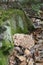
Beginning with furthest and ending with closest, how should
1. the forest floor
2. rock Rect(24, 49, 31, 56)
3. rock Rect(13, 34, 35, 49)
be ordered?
rock Rect(13, 34, 35, 49), rock Rect(24, 49, 31, 56), the forest floor

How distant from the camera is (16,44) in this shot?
18.0 feet

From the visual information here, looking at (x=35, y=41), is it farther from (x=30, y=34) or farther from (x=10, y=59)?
(x=10, y=59)

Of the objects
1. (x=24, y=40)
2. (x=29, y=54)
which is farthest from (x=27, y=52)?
(x=24, y=40)

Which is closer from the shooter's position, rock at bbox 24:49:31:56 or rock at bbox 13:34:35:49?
rock at bbox 24:49:31:56

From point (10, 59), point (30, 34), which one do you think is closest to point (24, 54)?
point (10, 59)

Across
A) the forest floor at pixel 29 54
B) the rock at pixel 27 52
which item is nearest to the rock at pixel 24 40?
the forest floor at pixel 29 54

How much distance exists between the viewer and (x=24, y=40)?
568 cm

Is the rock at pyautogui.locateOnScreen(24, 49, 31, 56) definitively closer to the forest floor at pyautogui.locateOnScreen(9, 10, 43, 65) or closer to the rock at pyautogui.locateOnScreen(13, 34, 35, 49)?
the forest floor at pyautogui.locateOnScreen(9, 10, 43, 65)

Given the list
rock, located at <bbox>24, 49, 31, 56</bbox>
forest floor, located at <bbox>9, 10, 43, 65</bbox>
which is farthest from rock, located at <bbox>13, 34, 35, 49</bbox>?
rock, located at <bbox>24, 49, 31, 56</bbox>

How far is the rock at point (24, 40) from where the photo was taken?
5523 millimetres

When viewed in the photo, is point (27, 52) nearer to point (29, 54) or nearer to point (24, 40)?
point (29, 54)

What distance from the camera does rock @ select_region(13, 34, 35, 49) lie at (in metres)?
5.52

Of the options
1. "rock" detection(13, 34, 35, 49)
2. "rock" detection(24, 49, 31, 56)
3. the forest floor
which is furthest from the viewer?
"rock" detection(13, 34, 35, 49)

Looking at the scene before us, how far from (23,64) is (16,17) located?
1926 mm
